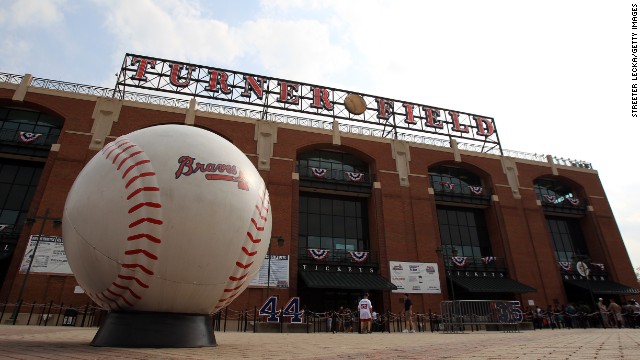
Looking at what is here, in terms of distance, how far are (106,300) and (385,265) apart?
65.0ft

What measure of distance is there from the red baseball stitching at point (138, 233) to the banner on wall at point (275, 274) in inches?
603

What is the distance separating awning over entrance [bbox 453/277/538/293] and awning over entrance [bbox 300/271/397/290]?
5538mm

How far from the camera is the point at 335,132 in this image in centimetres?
2623

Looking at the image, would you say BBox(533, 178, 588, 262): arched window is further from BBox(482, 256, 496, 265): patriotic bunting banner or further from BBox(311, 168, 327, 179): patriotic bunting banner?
BBox(311, 168, 327, 179): patriotic bunting banner

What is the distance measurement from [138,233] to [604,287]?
108 feet

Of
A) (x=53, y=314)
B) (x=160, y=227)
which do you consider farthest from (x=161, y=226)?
(x=53, y=314)

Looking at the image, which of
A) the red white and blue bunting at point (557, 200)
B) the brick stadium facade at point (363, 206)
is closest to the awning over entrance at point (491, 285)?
the brick stadium facade at point (363, 206)

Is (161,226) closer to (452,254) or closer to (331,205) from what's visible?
(331,205)

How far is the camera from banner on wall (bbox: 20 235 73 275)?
17837 mm

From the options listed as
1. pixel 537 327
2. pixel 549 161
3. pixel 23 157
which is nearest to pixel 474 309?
pixel 537 327

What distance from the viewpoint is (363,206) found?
26.7 meters

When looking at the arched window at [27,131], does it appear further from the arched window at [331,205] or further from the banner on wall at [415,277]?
the banner on wall at [415,277]

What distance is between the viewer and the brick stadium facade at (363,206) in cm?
2077

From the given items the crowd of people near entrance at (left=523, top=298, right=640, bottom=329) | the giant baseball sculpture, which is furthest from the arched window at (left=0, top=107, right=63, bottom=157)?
the crowd of people near entrance at (left=523, top=298, right=640, bottom=329)
